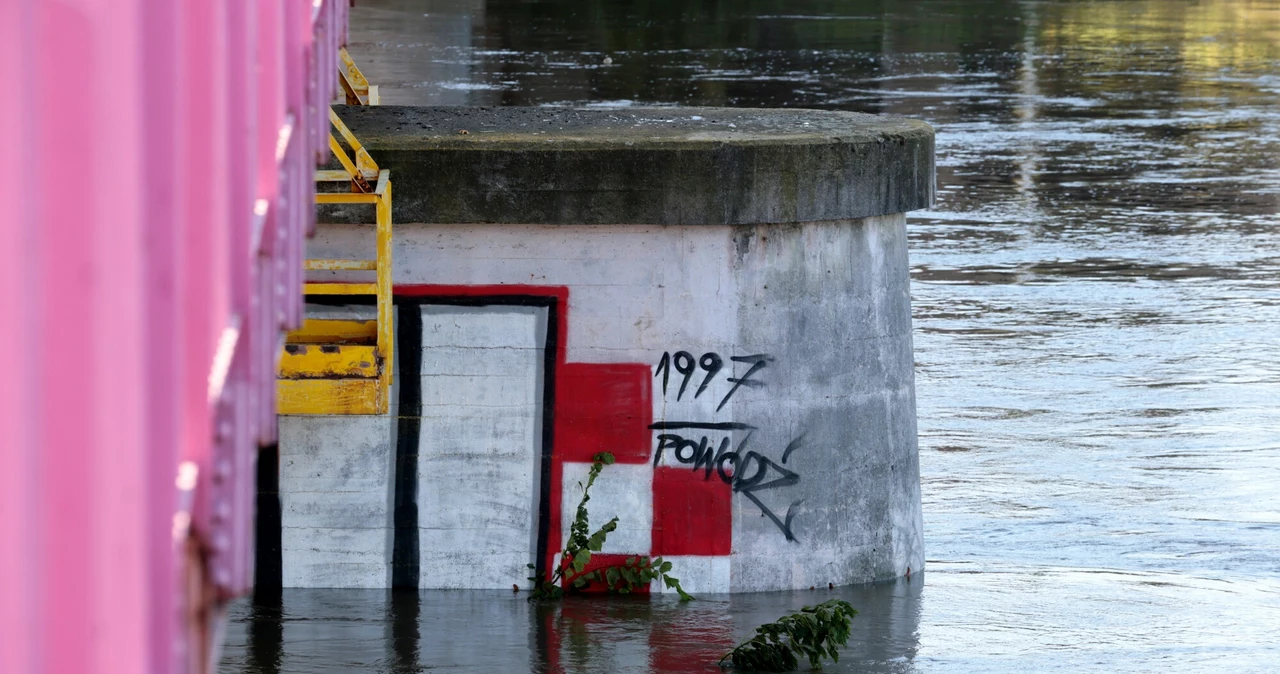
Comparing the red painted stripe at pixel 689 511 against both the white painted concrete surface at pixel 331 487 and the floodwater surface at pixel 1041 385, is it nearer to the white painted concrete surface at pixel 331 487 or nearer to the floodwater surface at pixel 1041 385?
the floodwater surface at pixel 1041 385

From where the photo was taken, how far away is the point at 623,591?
26.9ft

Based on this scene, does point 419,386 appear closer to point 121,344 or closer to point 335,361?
point 335,361

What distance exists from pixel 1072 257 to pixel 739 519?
10.4m

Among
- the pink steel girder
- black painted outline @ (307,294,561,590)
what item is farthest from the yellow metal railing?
the pink steel girder

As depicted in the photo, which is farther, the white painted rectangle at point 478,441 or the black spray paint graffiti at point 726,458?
the black spray paint graffiti at point 726,458

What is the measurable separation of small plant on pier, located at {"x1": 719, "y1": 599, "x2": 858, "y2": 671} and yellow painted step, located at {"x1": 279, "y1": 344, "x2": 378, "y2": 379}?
1.81m

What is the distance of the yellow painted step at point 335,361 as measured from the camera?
736 centimetres

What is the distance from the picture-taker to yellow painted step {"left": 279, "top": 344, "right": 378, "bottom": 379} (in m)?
7.36

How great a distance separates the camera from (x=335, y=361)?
7398 millimetres

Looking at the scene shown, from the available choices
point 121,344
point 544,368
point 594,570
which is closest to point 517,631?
point 594,570

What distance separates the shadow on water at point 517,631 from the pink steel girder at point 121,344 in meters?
4.92

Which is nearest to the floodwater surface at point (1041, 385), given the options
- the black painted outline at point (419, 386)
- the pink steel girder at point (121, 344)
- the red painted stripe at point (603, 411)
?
the black painted outline at point (419, 386)

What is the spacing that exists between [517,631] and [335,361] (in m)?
1.38

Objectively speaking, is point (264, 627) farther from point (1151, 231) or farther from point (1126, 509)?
point (1151, 231)
